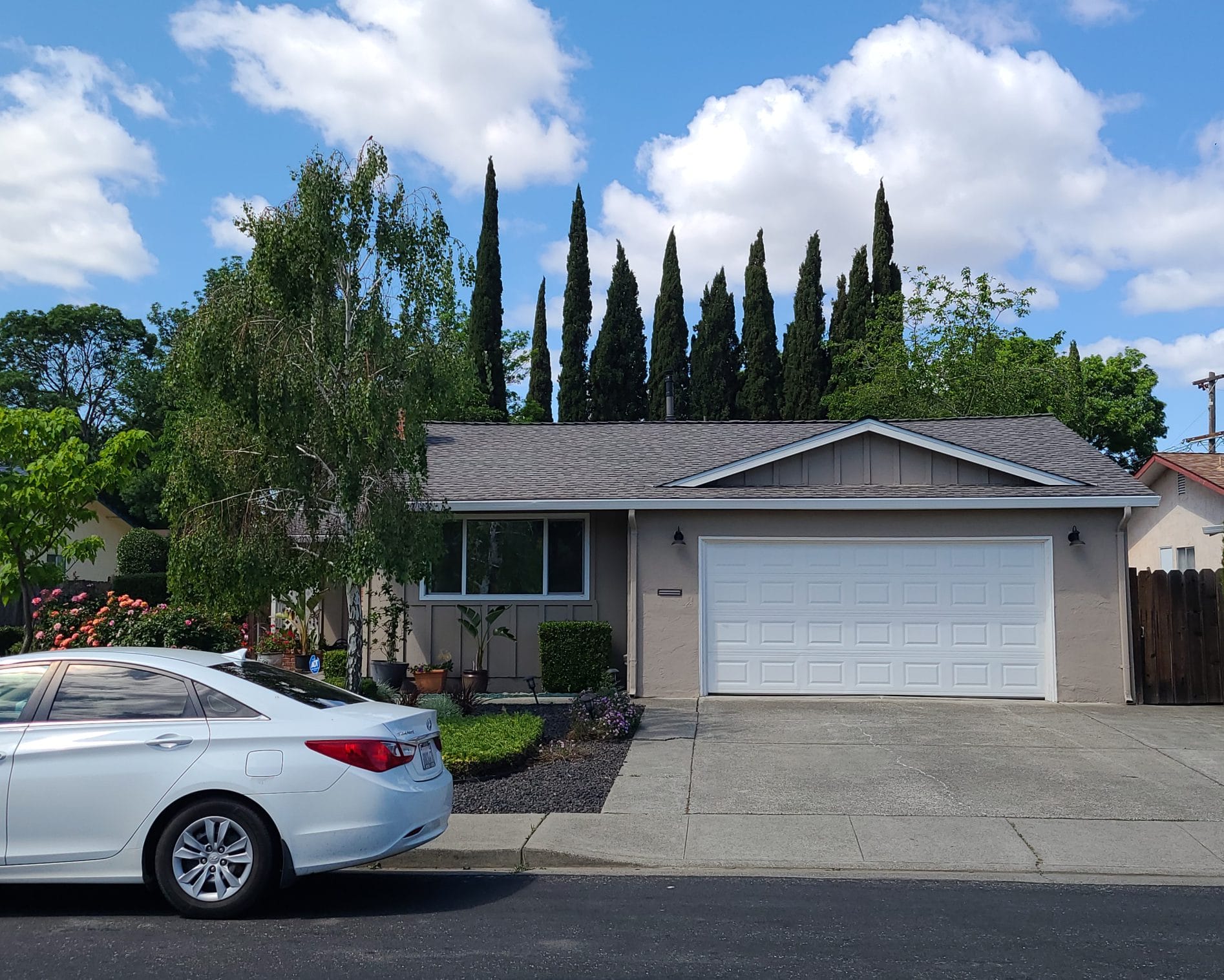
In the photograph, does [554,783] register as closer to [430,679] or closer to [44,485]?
[430,679]

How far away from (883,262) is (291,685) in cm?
3752

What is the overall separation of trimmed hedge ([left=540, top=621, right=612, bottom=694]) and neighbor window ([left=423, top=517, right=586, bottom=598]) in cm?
107

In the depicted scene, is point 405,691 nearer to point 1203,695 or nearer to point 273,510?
point 273,510

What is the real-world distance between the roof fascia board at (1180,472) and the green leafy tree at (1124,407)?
65.0 feet

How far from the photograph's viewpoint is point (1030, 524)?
47.6ft

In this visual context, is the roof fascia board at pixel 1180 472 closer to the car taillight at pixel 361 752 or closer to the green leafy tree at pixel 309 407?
the green leafy tree at pixel 309 407

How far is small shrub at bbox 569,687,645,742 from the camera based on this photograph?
1145 centimetres

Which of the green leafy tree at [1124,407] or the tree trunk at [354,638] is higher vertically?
the green leafy tree at [1124,407]

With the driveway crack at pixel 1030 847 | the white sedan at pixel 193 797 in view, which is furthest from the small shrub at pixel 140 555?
the driveway crack at pixel 1030 847

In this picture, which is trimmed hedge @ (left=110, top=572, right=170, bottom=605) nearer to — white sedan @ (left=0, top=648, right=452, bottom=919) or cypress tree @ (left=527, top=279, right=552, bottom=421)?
cypress tree @ (left=527, top=279, right=552, bottom=421)

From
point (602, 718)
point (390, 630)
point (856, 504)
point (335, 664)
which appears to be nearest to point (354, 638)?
point (602, 718)

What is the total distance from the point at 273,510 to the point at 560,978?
283 inches

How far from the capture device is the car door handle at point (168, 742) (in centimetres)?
598

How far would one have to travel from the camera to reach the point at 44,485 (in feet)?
39.1
